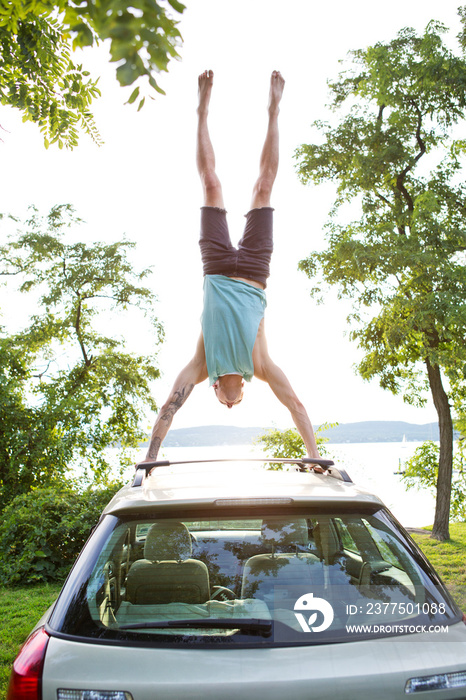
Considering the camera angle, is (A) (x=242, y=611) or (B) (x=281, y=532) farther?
(B) (x=281, y=532)

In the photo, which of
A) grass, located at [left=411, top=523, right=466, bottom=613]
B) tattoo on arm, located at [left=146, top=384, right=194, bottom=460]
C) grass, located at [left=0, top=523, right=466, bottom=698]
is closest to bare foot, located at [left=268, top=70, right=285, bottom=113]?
tattoo on arm, located at [left=146, top=384, right=194, bottom=460]

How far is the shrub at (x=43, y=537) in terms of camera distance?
766 centimetres

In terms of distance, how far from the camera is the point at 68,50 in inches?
197

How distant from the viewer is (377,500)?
218 centimetres

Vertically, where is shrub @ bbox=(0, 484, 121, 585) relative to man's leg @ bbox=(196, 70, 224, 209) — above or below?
below

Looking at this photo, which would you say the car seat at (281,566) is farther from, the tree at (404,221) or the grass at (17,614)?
the tree at (404,221)

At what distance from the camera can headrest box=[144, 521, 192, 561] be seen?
222 cm

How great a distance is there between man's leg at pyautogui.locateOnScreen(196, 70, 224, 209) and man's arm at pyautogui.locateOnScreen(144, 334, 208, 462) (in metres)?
1.12

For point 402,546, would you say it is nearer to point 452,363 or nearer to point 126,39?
point 126,39

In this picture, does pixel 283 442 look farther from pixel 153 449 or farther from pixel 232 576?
pixel 232 576

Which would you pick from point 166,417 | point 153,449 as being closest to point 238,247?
point 166,417

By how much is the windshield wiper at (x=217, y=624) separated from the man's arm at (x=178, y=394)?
65.1 inches

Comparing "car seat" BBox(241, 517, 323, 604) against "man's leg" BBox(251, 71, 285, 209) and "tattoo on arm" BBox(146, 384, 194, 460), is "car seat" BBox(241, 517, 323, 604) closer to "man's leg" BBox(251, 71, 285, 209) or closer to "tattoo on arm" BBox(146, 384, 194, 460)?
"tattoo on arm" BBox(146, 384, 194, 460)

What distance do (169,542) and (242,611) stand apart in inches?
19.2
